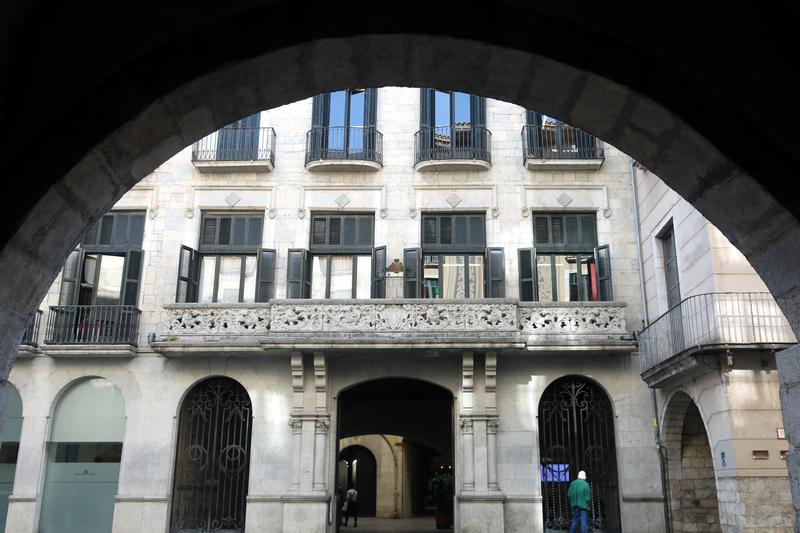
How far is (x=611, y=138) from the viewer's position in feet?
15.8

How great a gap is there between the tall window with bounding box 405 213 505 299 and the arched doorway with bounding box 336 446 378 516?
16.3m

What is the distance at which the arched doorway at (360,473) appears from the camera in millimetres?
34500

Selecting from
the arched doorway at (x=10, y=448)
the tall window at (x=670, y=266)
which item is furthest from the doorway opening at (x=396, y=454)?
the arched doorway at (x=10, y=448)

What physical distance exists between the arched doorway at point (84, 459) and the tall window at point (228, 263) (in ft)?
11.3

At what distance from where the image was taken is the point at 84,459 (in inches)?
783

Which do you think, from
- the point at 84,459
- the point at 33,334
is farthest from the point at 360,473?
the point at 33,334

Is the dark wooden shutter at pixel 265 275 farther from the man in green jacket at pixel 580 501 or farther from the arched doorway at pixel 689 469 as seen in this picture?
the arched doorway at pixel 689 469

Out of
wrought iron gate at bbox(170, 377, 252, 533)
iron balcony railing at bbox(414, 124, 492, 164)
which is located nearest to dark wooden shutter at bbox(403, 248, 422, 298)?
iron balcony railing at bbox(414, 124, 492, 164)

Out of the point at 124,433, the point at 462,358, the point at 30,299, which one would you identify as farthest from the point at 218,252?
the point at 30,299

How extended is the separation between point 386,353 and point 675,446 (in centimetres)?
731

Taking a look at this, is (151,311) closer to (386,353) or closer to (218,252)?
(218,252)

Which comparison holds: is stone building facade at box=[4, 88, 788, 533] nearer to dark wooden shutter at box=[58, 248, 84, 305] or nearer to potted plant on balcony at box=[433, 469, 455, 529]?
dark wooden shutter at box=[58, 248, 84, 305]

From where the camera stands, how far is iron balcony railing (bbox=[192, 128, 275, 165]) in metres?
21.3

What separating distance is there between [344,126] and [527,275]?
6503 millimetres
